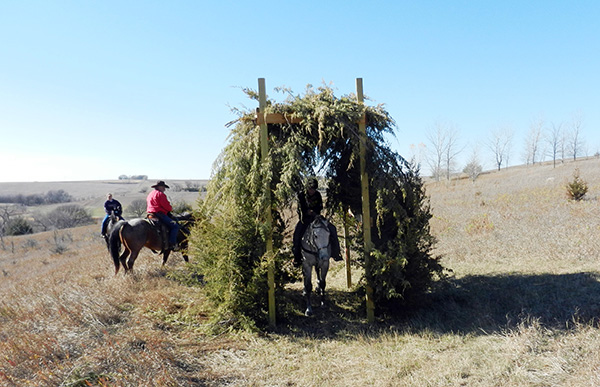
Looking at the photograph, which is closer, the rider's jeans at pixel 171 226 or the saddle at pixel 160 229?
the saddle at pixel 160 229

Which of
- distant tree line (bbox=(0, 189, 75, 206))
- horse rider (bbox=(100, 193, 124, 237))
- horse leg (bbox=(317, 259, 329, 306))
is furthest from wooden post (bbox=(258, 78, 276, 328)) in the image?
distant tree line (bbox=(0, 189, 75, 206))

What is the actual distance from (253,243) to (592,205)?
17323 mm

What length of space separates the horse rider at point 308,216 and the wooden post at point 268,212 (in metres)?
0.81

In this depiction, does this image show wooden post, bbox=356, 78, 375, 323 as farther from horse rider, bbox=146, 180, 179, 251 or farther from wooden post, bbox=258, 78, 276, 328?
horse rider, bbox=146, 180, 179, 251

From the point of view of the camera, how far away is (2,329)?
6.23m

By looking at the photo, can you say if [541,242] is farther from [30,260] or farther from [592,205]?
[30,260]

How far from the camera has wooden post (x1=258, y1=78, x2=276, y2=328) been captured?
657 centimetres

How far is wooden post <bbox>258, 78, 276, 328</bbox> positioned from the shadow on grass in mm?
510

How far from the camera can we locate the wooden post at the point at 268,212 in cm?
657

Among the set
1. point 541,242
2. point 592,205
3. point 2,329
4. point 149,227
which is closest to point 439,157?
point 592,205

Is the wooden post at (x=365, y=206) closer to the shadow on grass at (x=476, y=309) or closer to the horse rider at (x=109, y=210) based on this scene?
the shadow on grass at (x=476, y=309)

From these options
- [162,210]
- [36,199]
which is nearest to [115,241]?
[162,210]

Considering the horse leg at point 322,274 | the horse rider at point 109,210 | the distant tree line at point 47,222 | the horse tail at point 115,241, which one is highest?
the horse rider at point 109,210

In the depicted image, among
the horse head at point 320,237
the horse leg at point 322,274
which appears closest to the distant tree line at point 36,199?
the horse leg at point 322,274
